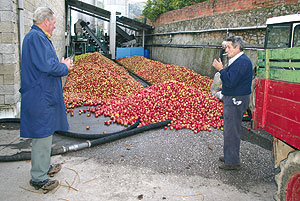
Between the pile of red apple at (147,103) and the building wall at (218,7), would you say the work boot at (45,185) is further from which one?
the building wall at (218,7)

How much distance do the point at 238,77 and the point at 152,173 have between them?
2114 mm

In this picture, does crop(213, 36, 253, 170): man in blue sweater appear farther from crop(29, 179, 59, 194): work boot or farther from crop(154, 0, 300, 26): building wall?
crop(154, 0, 300, 26): building wall

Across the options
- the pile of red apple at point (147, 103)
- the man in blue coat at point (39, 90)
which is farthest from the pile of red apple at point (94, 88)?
the man in blue coat at point (39, 90)

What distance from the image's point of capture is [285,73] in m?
2.76

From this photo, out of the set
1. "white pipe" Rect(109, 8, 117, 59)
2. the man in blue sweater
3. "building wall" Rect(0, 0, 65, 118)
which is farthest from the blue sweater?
"white pipe" Rect(109, 8, 117, 59)

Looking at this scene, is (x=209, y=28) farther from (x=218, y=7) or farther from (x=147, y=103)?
(x=147, y=103)

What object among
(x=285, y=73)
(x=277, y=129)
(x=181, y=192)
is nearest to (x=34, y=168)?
(x=181, y=192)

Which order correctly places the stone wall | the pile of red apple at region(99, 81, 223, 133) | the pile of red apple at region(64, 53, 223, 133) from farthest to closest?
the stone wall → the pile of red apple at region(64, 53, 223, 133) → the pile of red apple at region(99, 81, 223, 133)

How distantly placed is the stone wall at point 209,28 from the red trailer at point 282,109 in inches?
238

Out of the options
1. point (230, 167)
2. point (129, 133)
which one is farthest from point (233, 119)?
point (129, 133)

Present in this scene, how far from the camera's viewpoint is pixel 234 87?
397cm

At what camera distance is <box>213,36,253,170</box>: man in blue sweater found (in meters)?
3.89

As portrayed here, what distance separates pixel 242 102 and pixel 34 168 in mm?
3321

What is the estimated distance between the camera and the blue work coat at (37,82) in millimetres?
3252
